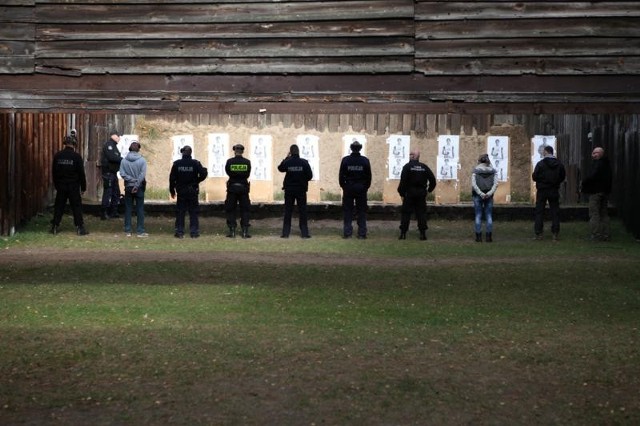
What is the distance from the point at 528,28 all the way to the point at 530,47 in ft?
0.83

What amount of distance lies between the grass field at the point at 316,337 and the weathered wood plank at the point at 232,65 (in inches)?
112

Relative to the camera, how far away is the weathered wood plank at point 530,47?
46.1 feet

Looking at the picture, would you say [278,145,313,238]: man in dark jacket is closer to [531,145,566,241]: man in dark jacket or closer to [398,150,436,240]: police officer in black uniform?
[398,150,436,240]: police officer in black uniform

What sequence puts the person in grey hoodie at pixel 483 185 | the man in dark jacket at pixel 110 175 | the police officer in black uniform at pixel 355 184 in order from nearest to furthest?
the person in grey hoodie at pixel 483 185
the police officer in black uniform at pixel 355 184
the man in dark jacket at pixel 110 175

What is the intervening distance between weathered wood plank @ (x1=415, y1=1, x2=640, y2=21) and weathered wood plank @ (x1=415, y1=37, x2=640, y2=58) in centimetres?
31

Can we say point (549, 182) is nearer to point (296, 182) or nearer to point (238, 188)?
point (296, 182)

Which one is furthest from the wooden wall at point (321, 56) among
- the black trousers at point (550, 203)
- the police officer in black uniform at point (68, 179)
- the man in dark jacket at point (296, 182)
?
the black trousers at point (550, 203)

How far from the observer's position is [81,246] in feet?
64.0

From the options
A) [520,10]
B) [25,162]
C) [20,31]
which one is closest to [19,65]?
[20,31]

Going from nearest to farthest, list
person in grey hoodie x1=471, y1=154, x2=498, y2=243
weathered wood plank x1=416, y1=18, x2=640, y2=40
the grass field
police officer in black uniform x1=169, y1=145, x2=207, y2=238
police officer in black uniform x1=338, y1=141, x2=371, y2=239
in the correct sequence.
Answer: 1. the grass field
2. weathered wood plank x1=416, y1=18, x2=640, y2=40
3. person in grey hoodie x1=471, y1=154, x2=498, y2=243
4. police officer in black uniform x1=169, y1=145, x2=207, y2=238
5. police officer in black uniform x1=338, y1=141, x2=371, y2=239

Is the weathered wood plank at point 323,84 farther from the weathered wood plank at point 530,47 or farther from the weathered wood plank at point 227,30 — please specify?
the weathered wood plank at point 227,30

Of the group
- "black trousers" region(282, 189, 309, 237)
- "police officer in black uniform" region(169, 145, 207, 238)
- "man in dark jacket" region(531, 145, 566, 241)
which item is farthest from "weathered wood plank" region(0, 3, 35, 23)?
"man in dark jacket" region(531, 145, 566, 241)

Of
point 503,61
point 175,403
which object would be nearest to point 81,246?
point 503,61

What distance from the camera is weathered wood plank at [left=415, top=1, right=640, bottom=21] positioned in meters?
14.0
